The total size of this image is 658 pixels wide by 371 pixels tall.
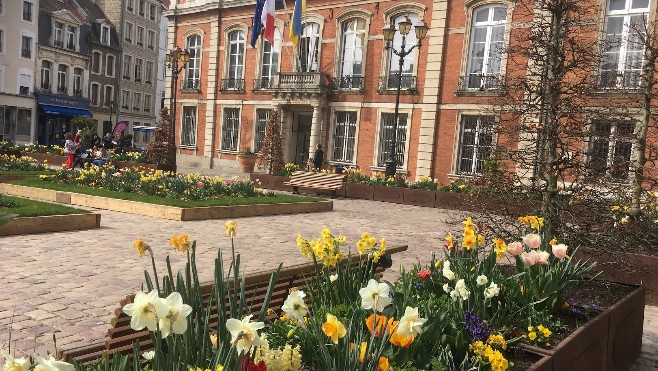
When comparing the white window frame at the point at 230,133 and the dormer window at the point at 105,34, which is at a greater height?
the dormer window at the point at 105,34

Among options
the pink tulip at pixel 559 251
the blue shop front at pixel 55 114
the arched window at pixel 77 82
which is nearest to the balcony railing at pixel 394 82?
the pink tulip at pixel 559 251

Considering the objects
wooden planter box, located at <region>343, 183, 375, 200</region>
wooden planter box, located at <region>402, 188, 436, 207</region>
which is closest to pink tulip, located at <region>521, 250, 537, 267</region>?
wooden planter box, located at <region>402, 188, 436, 207</region>

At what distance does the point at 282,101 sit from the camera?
90.2 feet

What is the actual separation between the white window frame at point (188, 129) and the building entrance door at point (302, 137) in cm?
673

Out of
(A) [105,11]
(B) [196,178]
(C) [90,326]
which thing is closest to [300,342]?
(C) [90,326]

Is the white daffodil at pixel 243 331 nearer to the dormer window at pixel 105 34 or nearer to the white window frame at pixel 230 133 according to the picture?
the white window frame at pixel 230 133

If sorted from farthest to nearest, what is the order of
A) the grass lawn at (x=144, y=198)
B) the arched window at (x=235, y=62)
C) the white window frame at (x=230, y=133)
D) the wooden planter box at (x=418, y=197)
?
the white window frame at (x=230, y=133) → the arched window at (x=235, y=62) → the wooden planter box at (x=418, y=197) → the grass lawn at (x=144, y=198)

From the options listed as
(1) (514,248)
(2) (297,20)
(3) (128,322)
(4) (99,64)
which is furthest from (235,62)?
(3) (128,322)

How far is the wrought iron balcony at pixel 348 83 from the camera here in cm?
2567

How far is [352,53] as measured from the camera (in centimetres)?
2612

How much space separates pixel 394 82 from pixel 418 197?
816 cm

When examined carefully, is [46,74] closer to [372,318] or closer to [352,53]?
[352,53]

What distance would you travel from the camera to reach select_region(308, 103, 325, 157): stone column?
2634 centimetres

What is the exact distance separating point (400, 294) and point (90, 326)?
2821 mm
